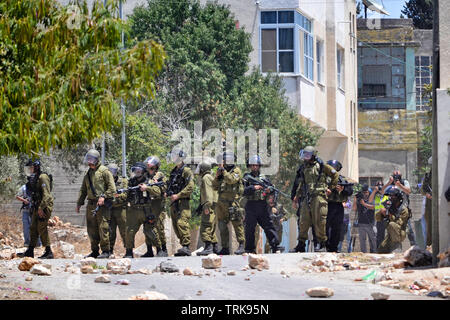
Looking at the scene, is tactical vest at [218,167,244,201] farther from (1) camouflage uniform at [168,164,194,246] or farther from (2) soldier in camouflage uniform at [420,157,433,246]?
(2) soldier in camouflage uniform at [420,157,433,246]

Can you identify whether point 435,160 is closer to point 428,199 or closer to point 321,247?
point 321,247

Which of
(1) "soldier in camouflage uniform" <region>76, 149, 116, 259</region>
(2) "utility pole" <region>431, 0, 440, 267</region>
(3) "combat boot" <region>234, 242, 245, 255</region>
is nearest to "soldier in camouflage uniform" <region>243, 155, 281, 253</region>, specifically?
(3) "combat boot" <region>234, 242, 245, 255</region>

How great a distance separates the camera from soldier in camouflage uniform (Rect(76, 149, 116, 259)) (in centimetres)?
1664

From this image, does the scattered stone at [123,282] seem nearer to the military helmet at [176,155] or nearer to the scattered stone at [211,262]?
the scattered stone at [211,262]

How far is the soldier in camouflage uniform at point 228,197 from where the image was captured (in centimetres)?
1680

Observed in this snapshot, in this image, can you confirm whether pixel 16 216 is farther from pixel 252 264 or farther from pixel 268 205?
pixel 252 264

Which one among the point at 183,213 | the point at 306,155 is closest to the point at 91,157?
the point at 183,213

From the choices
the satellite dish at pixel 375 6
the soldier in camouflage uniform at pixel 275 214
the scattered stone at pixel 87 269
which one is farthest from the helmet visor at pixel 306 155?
the satellite dish at pixel 375 6

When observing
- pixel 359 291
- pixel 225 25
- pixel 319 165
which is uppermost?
pixel 225 25

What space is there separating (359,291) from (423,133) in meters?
34.1

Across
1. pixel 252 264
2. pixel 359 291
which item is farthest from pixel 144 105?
pixel 359 291

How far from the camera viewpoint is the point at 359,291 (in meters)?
11.8

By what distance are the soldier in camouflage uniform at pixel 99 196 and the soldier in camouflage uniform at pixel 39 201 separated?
67 cm

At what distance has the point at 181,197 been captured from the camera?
54.4 feet
